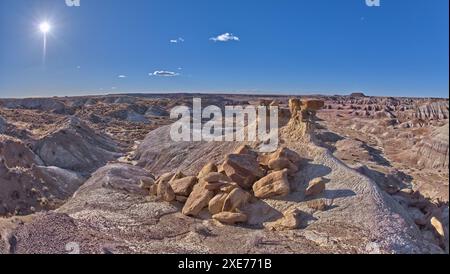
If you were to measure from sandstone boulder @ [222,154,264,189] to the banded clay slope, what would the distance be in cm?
87

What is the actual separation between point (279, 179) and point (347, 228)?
7.55 ft

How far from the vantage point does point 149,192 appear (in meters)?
11.5

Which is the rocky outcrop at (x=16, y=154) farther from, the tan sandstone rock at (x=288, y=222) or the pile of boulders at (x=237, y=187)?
the tan sandstone rock at (x=288, y=222)

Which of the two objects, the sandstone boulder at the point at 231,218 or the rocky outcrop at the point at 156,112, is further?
the rocky outcrop at the point at 156,112

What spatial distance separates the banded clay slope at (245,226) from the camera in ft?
24.5

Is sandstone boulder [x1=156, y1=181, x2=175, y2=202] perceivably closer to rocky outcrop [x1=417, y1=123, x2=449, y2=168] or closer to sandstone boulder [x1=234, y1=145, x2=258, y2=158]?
sandstone boulder [x1=234, y1=145, x2=258, y2=158]

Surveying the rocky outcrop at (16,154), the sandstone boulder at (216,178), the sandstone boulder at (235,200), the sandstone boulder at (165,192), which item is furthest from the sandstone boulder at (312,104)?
the rocky outcrop at (16,154)

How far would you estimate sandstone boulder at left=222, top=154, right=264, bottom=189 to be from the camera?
1034 cm

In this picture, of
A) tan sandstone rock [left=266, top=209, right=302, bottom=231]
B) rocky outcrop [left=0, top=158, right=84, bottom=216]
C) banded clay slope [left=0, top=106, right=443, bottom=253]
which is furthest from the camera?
rocky outcrop [left=0, top=158, right=84, bottom=216]

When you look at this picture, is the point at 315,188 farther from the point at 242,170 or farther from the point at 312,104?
the point at 312,104

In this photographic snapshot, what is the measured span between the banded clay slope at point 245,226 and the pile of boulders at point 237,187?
20 centimetres

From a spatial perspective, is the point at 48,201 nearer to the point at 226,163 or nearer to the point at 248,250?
the point at 226,163

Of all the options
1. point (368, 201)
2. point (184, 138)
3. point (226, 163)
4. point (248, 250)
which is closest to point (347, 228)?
point (368, 201)

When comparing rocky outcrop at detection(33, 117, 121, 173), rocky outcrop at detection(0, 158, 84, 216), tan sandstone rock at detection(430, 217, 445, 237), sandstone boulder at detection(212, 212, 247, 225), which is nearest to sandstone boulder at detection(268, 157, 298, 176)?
sandstone boulder at detection(212, 212, 247, 225)
